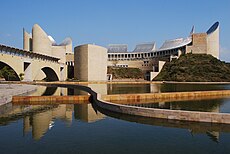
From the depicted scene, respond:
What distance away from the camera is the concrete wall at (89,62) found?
42906 millimetres

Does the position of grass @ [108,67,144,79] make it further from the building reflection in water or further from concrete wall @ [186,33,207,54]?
the building reflection in water

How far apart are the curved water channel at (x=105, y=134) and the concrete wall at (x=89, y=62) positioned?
32619 mm

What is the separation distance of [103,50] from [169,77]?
57.9 ft

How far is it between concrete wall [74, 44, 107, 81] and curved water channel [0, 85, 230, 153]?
→ 1284 inches

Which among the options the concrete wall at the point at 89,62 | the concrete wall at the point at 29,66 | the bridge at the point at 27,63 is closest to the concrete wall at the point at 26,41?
the bridge at the point at 27,63

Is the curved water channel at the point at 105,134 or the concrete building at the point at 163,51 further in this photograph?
the concrete building at the point at 163,51

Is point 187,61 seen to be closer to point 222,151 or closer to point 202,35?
point 202,35

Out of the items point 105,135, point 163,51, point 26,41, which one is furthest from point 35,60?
point 163,51

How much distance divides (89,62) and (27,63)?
39.8ft

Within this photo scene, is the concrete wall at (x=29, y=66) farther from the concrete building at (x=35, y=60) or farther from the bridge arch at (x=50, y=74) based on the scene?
the bridge arch at (x=50, y=74)

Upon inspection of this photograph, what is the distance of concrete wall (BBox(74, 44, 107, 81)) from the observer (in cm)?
4291

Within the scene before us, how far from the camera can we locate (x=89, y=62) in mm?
42906

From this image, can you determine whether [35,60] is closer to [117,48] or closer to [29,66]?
[29,66]

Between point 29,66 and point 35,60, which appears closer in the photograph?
point 29,66
